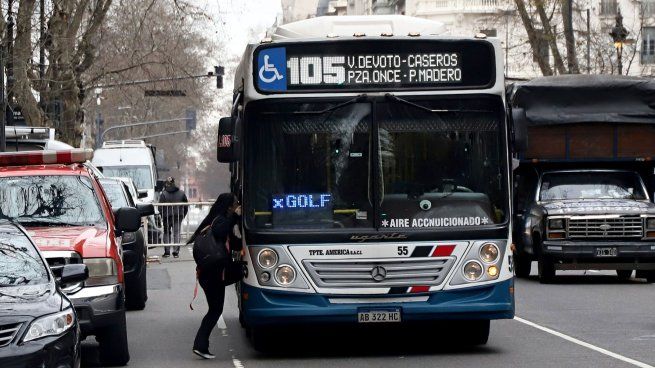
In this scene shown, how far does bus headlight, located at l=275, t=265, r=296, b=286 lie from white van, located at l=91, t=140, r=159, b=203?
3941cm

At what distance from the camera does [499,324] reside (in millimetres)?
18656

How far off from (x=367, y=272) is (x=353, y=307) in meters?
0.36

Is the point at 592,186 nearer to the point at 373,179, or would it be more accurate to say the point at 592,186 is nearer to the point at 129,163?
the point at 373,179

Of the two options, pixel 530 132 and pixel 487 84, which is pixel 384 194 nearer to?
pixel 487 84

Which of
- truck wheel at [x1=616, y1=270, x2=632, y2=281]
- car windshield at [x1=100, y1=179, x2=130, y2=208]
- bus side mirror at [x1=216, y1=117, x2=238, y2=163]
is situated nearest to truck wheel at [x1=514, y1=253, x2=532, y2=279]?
truck wheel at [x1=616, y1=270, x2=632, y2=281]

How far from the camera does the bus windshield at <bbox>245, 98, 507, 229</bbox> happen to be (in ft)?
48.3

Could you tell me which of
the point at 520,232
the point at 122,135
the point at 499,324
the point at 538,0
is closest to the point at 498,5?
the point at 122,135

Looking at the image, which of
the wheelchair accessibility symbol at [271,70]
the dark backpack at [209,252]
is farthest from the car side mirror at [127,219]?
the wheelchair accessibility symbol at [271,70]

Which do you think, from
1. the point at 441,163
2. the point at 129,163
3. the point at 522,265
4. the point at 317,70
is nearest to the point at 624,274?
the point at 522,265

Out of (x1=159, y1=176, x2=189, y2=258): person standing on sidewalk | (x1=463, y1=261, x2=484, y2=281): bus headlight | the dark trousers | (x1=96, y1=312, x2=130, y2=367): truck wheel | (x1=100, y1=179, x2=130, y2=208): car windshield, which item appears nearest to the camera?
(x1=96, y1=312, x2=130, y2=367): truck wheel

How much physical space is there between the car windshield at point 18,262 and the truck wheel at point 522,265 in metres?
15.9

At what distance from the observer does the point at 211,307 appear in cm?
1534

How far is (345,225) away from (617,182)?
41.9 ft

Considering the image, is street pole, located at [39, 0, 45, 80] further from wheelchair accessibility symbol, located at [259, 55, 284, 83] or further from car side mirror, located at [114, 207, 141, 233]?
wheelchair accessibility symbol, located at [259, 55, 284, 83]
